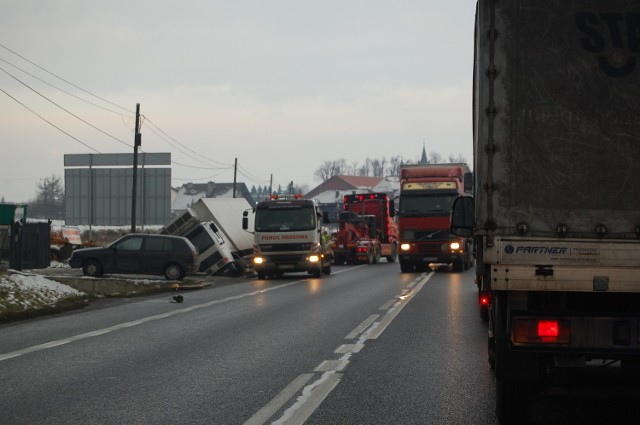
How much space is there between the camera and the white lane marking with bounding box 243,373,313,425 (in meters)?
6.70

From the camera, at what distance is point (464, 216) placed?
718cm

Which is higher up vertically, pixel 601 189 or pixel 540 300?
pixel 601 189

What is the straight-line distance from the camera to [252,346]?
1126 centimetres

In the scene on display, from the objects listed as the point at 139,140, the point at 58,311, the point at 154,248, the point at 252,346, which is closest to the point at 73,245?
the point at 139,140

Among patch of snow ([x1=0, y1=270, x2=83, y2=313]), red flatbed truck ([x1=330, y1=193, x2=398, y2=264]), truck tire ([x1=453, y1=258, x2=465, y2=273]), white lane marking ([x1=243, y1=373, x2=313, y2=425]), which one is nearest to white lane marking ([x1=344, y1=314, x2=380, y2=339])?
white lane marking ([x1=243, y1=373, x2=313, y2=425])

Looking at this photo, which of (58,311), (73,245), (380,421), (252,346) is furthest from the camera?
(73,245)

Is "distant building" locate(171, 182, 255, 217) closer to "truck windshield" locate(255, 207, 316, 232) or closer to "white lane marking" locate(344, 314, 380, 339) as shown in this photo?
"truck windshield" locate(255, 207, 316, 232)

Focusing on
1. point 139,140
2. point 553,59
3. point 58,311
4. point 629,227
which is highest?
point 139,140

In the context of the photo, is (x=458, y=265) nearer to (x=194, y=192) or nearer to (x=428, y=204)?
(x=428, y=204)

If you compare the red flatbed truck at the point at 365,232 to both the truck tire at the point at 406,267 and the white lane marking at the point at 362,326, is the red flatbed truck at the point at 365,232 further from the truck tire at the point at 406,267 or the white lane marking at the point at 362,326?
the white lane marking at the point at 362,326

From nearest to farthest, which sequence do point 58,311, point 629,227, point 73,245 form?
point 629,227
point 58,311
point 73,245

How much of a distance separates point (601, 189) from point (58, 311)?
1289cm

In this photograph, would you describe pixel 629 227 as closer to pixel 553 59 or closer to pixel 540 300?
pixel 540 300

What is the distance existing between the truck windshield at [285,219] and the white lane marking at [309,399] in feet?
69.5
